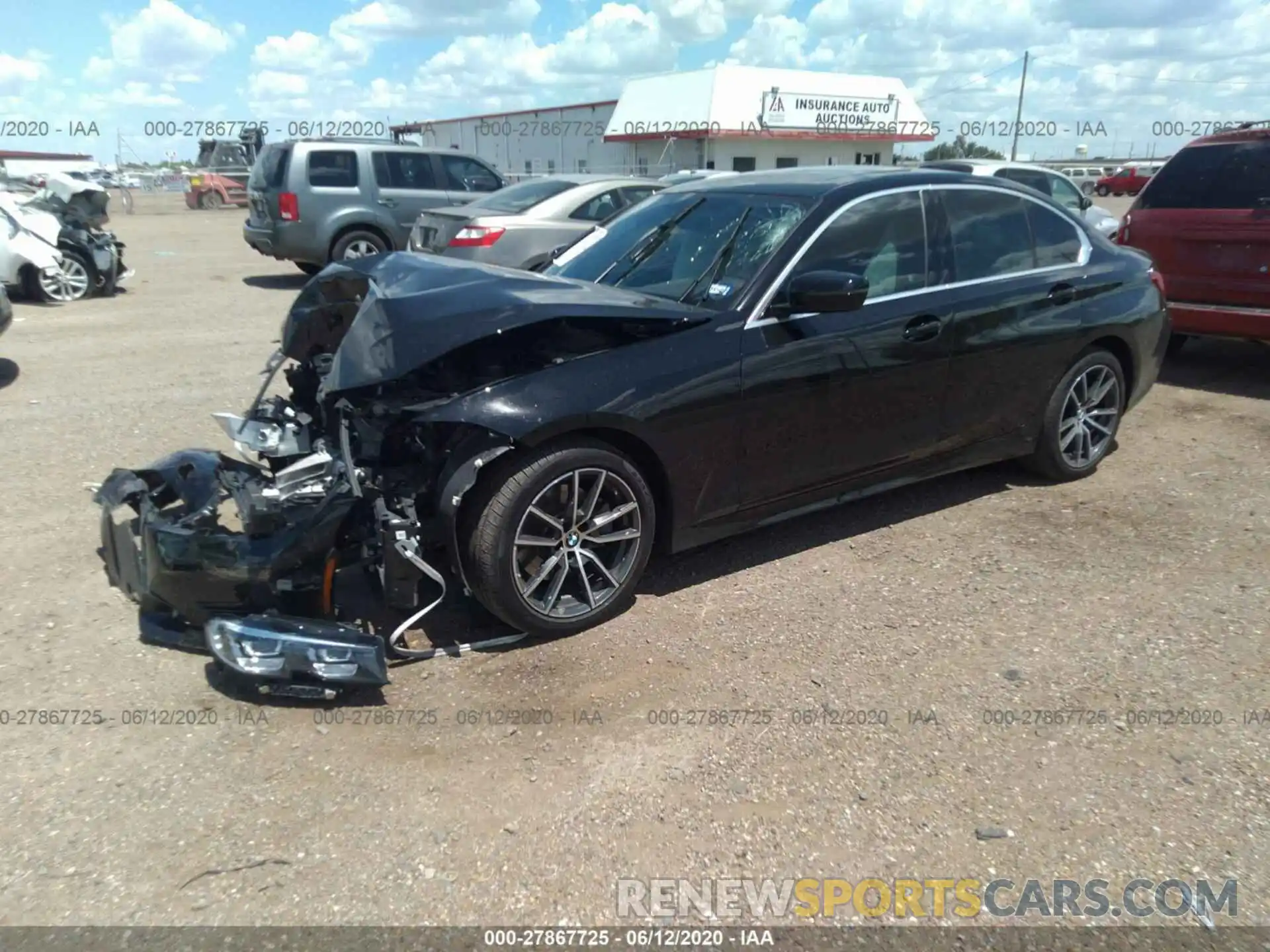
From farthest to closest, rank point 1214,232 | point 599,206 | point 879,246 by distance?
point 599,206 → point 1214,232 → point 879,246

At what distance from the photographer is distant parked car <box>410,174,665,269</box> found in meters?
9.51

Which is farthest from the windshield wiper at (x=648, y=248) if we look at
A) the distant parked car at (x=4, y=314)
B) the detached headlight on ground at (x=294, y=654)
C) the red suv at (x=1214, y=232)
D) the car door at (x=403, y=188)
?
the car door at (x=403, y=188)

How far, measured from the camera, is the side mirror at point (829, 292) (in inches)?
151

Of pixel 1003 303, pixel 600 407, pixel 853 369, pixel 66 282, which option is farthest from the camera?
pixel 66 282

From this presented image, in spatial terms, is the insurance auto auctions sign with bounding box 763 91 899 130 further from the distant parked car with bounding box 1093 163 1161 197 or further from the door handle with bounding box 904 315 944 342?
the door handle with bounding box 904 315 944 342

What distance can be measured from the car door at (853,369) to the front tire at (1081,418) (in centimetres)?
101

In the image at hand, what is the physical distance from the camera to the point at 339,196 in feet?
40.6

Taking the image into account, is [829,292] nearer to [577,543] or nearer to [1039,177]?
[577,543]

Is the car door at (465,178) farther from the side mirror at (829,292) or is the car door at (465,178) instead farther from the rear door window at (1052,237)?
the side mirror at (829,292)

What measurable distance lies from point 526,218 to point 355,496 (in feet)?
22.9

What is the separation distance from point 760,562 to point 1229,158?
5761mm

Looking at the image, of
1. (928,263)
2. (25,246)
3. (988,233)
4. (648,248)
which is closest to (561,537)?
(648,248)

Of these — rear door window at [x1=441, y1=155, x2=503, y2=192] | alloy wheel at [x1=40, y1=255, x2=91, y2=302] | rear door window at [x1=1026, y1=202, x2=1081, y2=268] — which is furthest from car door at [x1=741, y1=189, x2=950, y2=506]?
alloy wheel at [x1=40, y1=255, x2=91, y2=302]

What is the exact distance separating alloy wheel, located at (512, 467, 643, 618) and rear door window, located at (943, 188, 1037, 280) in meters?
2.22
